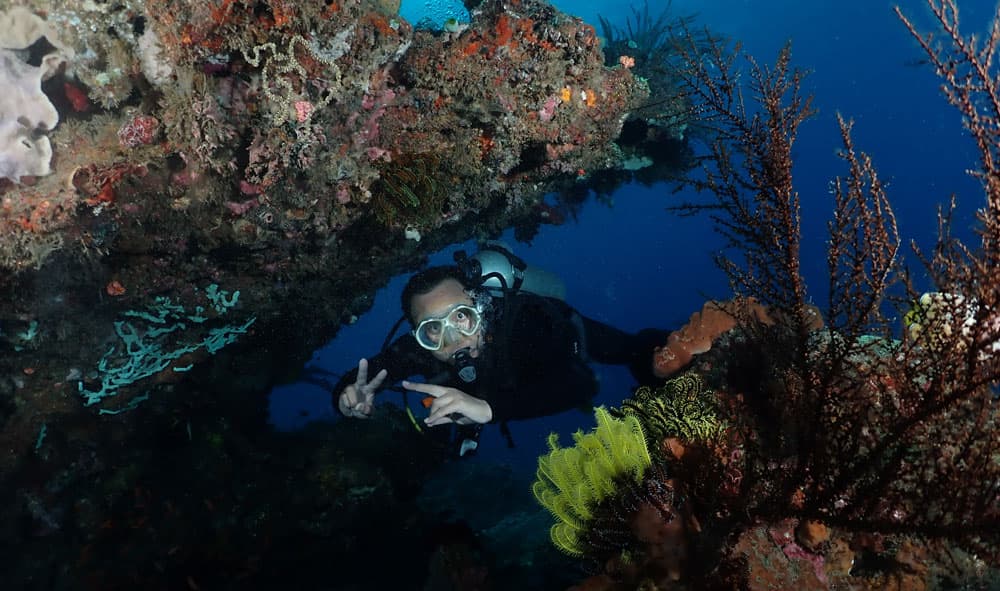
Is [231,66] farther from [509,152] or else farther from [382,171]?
[509,152]

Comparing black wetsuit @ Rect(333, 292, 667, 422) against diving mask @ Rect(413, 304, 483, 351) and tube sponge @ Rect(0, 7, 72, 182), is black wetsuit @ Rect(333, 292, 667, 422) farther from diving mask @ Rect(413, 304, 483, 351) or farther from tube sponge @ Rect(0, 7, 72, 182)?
tube sponge @ Rect(0, 7, 72, 182)

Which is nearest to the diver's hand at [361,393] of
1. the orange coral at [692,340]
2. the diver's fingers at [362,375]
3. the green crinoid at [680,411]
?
the diver's fingers at [362,375]

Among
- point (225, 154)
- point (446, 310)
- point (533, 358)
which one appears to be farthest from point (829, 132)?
point (225, 154)

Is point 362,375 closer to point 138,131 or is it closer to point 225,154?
point 225,154

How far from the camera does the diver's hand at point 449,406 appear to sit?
16.0 ft

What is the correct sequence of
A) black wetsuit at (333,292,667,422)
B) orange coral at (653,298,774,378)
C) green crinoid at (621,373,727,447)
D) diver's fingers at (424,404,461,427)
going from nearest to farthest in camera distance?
green crinoid at (621,373,727,447) → diver's fingers at (424,404,461,427) → orange coral at (653,298,774,378) → black wetsuit at (333,292,667,422)

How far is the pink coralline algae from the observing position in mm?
3951

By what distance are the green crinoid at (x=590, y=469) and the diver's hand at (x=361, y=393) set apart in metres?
2.68

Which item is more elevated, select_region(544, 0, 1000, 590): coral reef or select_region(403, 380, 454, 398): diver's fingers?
select_region(544, 0, 1000, 590): coral reef

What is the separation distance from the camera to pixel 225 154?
4.23 m

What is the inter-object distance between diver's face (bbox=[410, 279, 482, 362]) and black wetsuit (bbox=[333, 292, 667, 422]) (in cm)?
19

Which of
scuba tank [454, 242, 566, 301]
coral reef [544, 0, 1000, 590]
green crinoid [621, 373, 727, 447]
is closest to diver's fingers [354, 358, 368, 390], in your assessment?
scuba tank [454, 242, 566, 301]

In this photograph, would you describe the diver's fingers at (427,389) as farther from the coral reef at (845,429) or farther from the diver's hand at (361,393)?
the coral reef at (845,429)

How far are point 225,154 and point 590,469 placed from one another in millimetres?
3992
